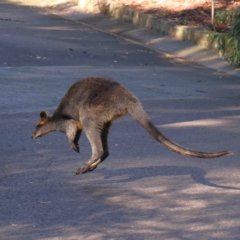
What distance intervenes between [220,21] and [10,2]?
12.2 metres

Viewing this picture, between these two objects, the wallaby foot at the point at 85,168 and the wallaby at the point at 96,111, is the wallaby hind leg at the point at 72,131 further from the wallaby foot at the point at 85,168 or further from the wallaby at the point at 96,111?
the wallaby foot at the point at 85,168

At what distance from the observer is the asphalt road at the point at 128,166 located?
19.1 feet

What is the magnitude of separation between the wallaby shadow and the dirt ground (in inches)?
473

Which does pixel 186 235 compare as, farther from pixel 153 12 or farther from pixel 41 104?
pixel 153 12

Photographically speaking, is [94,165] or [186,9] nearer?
[94,165]

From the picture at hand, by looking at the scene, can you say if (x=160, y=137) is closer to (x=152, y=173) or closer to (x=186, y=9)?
(x=152, y=173)

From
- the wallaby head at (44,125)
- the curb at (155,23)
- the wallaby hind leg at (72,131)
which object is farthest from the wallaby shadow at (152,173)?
the curb at (155,23)

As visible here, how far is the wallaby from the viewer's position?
6.73 m

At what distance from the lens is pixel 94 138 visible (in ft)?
22.6

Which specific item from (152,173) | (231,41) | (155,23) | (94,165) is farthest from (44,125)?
(155,23)

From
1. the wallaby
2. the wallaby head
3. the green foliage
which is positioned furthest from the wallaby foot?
the green foliage

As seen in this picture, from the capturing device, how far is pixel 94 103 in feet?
22.5

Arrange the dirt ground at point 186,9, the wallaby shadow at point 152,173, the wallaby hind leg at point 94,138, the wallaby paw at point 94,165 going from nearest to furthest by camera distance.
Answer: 1. the wallaby hind leg at point 94,138
2. the wallaby paw at point 94,165
3. the wallaby shadow at point 152,173
4. the dirt ground at point 186,9

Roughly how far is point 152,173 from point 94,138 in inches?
33.6
